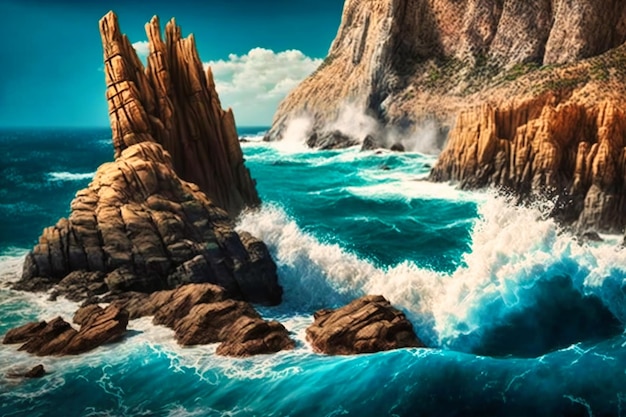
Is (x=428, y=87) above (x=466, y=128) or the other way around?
above

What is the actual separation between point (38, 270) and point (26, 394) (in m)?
10.4

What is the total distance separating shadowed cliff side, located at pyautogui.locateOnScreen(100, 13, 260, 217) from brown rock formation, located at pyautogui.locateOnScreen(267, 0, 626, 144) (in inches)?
2792

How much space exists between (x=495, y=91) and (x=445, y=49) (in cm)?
2226

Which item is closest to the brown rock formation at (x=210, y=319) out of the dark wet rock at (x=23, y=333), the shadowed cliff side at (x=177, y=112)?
the dark wet rock at (x=23, y=333)

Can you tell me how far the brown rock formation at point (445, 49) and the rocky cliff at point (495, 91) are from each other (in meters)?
0.22

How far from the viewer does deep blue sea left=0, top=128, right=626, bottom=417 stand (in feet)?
52.2

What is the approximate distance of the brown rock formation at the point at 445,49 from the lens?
306 feet

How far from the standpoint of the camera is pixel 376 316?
20.1m

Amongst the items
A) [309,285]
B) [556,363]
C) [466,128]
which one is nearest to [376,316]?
[556,363]

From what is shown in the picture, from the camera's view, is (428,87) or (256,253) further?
(428,87)

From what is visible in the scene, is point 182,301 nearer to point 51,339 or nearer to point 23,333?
point 51,339

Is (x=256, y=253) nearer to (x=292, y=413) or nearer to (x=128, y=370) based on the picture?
(x=128, y=370)

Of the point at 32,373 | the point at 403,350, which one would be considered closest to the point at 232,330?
the point at 403,350

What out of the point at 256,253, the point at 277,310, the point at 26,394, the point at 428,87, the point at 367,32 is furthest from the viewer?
the point at 367,32
